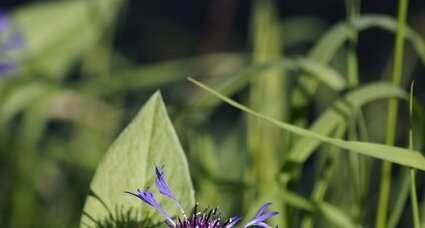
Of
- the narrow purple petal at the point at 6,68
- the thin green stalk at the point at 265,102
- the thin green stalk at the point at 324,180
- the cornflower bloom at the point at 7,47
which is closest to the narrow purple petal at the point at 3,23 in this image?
the cornflower bloom at the point at 7,47

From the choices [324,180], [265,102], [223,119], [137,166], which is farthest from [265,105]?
[223,119]

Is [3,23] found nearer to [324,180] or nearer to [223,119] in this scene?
[223,119]

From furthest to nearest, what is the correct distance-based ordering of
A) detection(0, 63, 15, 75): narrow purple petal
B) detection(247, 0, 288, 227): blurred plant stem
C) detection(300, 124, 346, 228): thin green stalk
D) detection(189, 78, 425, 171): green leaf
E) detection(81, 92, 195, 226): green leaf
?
detection(0, 63, 15, 75): narrow purple petal, detection(247, 0, 288, 227): blurred plant stem, detection(300, 124, 346, 228): thin green stalk, detection(81, 92, 195, 226): green leaf, detection(189, 78, 425, 171): green leaf

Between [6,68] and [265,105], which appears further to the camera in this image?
[6,68]

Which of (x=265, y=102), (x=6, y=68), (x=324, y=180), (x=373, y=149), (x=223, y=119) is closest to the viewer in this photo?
(x=373, y=149)

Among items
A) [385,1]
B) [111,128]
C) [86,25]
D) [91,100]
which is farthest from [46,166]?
[385,1]

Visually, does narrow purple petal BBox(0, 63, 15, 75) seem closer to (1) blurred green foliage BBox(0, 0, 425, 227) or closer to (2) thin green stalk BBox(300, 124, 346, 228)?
(1) blurred green foliage BBox(0, 0, 425, 227)

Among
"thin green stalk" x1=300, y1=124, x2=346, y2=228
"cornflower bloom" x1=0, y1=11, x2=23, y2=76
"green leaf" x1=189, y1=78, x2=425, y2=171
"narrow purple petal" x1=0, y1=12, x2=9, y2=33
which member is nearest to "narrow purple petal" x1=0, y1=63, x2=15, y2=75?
"cornflower bloom" x1=0, y1=11, x2=23, y2=76
